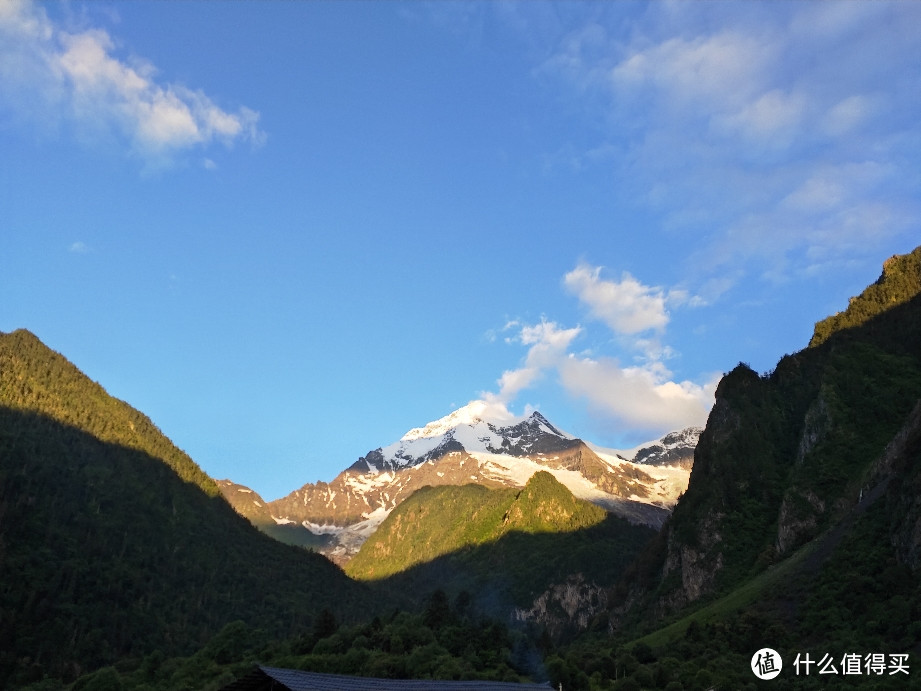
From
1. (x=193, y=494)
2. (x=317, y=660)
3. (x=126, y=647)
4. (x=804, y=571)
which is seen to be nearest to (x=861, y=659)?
(x=804, y=571)

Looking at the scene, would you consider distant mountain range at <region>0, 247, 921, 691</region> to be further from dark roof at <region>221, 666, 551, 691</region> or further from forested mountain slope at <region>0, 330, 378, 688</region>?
dark roof at <region>221, 666, 551, 691</region>

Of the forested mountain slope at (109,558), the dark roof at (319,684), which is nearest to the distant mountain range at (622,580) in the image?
the forested mountain slope at (109,558)

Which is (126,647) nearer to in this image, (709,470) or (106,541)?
(106,541)

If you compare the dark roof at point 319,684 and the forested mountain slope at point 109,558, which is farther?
the forested mountain slope at point 109,558

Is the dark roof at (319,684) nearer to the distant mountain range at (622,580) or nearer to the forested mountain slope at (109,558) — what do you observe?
the distant mountain range at (622,580)

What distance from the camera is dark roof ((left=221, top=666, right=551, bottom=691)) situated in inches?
1172

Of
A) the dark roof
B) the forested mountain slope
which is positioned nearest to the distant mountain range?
the forested mountain slope

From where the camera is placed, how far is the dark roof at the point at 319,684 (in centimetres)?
2977

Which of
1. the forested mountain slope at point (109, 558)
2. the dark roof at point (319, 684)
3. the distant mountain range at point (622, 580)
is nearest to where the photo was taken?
the dark roof at point (319, 684)

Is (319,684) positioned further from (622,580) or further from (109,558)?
(622,580)

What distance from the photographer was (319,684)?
31188 mm

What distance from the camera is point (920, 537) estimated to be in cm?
8556

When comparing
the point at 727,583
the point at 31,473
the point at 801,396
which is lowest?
the point at 727,583

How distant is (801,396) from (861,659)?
93.8 m
